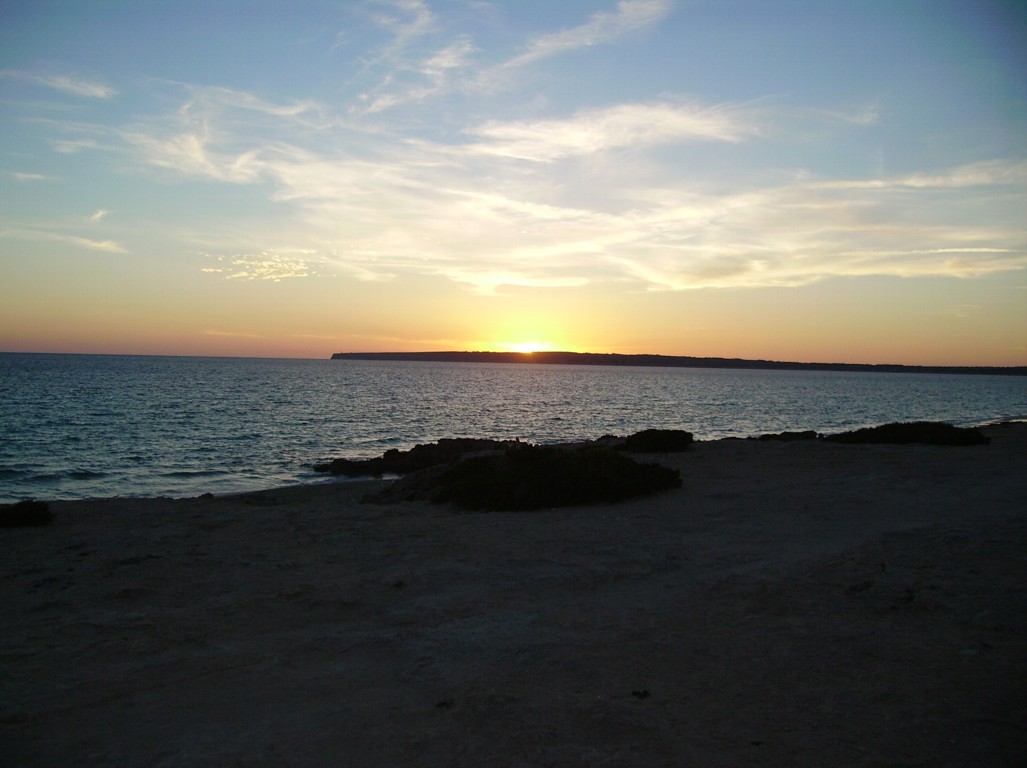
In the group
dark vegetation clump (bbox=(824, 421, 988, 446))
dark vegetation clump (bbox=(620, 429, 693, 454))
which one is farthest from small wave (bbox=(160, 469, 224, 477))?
dark vegetation clump (bbox=(824, 421, 988, 446))

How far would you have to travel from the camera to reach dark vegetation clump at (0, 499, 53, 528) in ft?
40.8

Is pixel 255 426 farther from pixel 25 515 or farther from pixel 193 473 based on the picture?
pixel 25 515

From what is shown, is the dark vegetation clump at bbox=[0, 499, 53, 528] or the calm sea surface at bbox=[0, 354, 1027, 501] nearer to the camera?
the dark vegetation clump at bbox=[0, 499, 53, 528]

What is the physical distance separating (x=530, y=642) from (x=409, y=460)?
19299 mm

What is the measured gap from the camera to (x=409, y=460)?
82.0ft

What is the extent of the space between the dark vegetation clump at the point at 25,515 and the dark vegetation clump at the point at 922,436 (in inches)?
963

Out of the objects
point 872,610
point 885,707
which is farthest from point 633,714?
point 872,610

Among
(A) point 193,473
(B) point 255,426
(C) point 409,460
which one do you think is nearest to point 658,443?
(C) point 409,460

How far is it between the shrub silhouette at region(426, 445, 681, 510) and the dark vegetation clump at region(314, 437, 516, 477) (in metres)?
8.41

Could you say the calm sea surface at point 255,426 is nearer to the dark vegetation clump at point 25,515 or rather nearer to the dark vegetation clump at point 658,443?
the dark vegetation clump at point 25,515

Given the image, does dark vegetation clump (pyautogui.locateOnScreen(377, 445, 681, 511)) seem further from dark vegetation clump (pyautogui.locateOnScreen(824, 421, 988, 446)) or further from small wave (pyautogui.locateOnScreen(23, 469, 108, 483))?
small wave (pyautogui.locateOnScreen(23, 469, 108, 483))

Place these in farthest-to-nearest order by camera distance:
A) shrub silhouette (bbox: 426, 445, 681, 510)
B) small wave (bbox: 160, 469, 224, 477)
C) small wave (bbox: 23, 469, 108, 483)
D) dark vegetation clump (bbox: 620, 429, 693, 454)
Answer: small wave (bbox: 160, 469, 224, 477) → small wave (bbox: 23, 469, 108, 483) → dark vegetation clump (bbox: 620, 429, 693, 454) → shrub silhouette (bbox: 426, 445, 681, 510)

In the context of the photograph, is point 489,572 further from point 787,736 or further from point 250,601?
point 787,736

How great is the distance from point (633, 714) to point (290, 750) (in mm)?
2335
